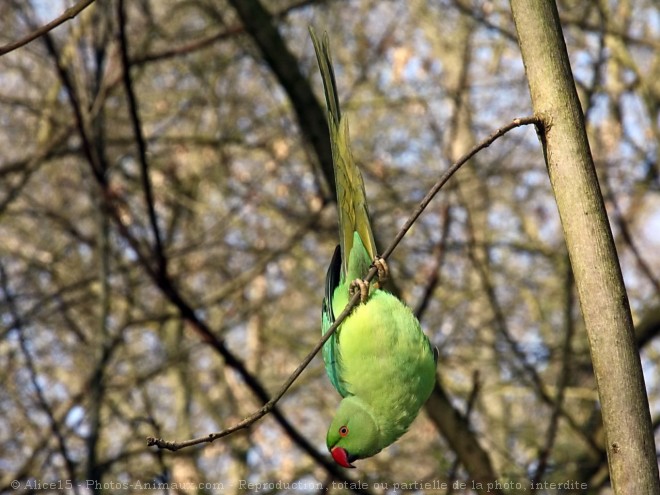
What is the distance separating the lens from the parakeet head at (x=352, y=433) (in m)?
2.87

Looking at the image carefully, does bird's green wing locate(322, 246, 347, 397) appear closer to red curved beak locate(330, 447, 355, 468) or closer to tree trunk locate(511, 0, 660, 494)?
red curved beak locate(330, 447, 355, 468)

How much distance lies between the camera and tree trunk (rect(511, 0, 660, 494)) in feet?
5.11

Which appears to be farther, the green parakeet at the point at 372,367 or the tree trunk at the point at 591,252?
the green parakeet at the point at 372,367

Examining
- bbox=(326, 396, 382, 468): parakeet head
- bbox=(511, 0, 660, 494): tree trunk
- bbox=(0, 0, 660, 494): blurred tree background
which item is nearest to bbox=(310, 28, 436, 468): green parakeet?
bbox=(326, 396, 382, 468): parakeet head

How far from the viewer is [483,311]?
992 cm

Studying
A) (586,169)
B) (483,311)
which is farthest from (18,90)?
(586,169)

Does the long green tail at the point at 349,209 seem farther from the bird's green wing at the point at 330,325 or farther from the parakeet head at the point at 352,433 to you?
the parakeet head at the point at 352,433

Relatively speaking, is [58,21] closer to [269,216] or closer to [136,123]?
[136,123]

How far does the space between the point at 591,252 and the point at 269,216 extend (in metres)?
7.03

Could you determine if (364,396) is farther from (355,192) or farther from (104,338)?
(104,338)

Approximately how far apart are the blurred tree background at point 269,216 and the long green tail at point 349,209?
7.87 feet

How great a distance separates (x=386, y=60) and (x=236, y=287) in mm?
3183

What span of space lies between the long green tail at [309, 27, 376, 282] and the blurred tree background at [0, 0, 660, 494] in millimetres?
2399

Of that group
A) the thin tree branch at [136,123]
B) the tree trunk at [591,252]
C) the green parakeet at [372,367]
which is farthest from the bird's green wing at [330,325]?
the tree trunk at [591,252]
